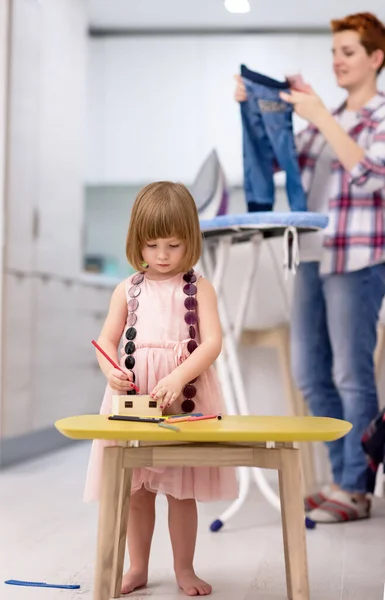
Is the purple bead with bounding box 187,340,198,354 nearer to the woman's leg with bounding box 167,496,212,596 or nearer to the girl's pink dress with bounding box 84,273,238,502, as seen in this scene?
the girl's pink dress with bounding box 84,273,238,502

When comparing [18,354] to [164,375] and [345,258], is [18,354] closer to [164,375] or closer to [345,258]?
[345,258]

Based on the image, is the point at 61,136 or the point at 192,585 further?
the point at 61,136

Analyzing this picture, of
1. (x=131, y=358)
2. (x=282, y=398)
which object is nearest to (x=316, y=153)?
(x=282, y=398)

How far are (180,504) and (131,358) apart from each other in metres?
0.27

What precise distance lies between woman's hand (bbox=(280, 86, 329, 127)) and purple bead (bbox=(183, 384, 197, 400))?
3.36ft

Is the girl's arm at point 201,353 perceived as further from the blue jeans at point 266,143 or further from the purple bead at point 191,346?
the blue jeans at point 266,143

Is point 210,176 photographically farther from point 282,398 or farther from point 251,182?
point 282,398

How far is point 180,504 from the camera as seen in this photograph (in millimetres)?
1483

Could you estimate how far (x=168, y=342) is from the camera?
148cm

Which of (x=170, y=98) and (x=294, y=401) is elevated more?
(x=170, y=98)

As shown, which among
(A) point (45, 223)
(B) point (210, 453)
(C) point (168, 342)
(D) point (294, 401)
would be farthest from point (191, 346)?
(A) point (45, 223)

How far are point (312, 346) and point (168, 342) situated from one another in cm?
96

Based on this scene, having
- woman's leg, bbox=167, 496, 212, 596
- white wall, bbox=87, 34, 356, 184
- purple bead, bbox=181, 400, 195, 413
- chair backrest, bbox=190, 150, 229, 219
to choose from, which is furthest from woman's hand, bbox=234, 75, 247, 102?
white wall, bbox=87, 34, 356, 184

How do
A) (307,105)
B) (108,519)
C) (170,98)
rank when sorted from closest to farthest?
(108,519) → (307,105) → (170,98)
